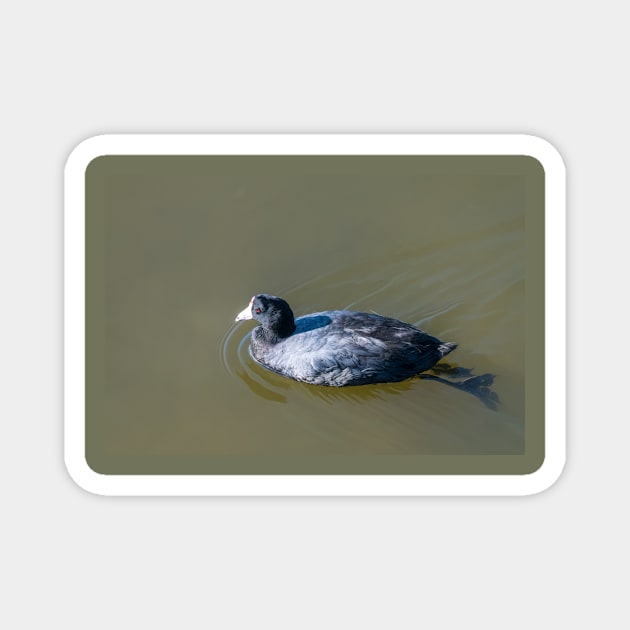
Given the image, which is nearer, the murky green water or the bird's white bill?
the murky green water

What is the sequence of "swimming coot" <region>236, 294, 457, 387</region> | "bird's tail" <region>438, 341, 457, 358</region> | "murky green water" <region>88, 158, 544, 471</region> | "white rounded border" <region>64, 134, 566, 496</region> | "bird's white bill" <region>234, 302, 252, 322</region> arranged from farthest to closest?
"bird's white bill" <region>234, 302, 252, 322</region> → "bird's tail" <region>438, 341, 457, 358</region> → "swimming coot" <region>236, 294, 457, 387</region> → "murky green water" <region>88, 158, 544, 471</region> → "white rounded border" <region>64, 134, 566, 496</region>

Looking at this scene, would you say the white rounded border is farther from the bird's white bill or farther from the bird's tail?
the bird's white bill

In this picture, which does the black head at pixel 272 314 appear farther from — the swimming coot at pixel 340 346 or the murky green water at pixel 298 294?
the murky green water at pixel 298 294

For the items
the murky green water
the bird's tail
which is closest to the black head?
the murky green water

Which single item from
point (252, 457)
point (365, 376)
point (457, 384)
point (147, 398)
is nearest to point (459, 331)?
point (457, 384)
